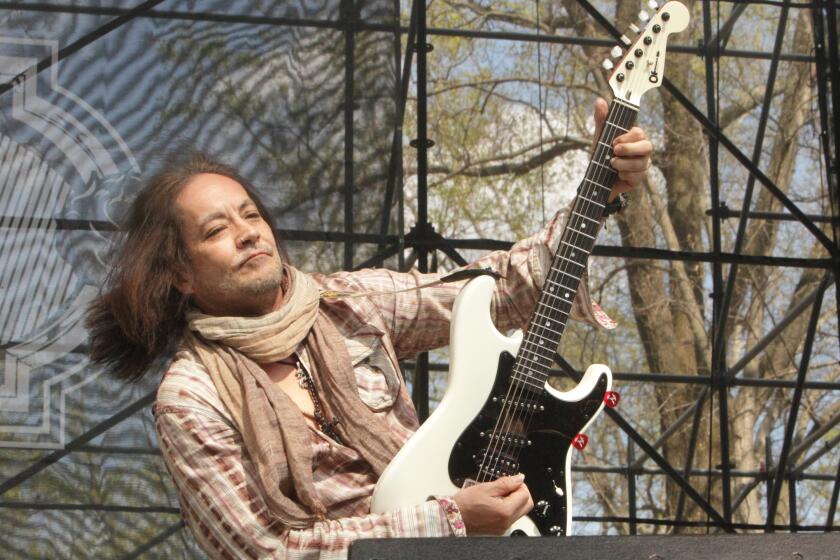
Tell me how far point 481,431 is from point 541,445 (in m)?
0.12

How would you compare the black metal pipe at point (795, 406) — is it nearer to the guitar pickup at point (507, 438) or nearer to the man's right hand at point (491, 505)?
the guitar pickup at point (507, 438)

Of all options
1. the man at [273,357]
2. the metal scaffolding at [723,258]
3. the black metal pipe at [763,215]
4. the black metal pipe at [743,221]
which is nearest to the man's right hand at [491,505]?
the man at [273,357]

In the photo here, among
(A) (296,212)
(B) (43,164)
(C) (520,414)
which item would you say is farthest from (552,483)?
(B) (43,164)

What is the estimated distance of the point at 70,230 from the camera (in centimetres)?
364

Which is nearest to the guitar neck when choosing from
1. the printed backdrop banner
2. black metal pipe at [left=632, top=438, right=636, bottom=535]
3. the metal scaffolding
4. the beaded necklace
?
the beaded necklace

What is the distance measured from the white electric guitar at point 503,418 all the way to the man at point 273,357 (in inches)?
2.9

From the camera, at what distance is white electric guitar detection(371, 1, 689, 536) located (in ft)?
8.36

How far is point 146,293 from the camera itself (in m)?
2.83

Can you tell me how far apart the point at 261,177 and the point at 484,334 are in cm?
135

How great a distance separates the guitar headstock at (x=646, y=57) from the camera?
277cm

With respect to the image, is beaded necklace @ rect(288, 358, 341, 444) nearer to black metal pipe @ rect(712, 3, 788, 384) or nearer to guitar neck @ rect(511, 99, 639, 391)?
guitar neck @ rect(511, 99, 639, 391)

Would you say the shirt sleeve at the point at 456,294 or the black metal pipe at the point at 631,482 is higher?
the shirt sleeve at the point at 456,294

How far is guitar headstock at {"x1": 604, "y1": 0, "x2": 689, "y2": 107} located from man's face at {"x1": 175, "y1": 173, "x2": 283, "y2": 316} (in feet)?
2.39

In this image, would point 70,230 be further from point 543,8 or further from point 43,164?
point 543,8
